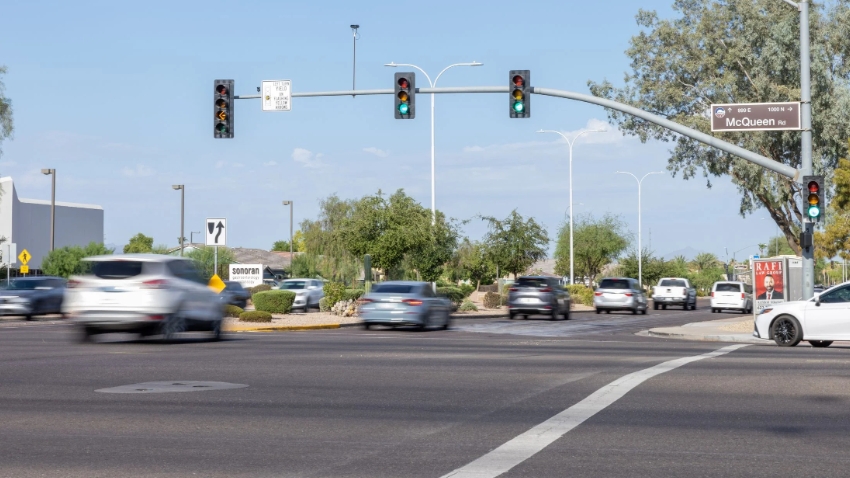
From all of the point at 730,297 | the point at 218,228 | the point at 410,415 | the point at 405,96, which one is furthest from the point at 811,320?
the point at 730,297

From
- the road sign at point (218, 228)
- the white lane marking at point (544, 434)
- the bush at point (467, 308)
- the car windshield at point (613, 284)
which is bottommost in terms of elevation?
the white lane marking at point (544, 434)

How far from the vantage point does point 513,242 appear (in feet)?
243

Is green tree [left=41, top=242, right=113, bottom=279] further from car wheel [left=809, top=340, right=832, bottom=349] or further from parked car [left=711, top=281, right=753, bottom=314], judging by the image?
car wheel [left=809, top=340, right=832, bottom=349]

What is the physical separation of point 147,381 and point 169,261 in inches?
323

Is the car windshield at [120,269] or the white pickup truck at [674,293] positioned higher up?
the car windshield at [120,269]

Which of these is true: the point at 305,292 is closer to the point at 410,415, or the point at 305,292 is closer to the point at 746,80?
the point at 746,80

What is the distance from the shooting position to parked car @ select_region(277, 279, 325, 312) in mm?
50188

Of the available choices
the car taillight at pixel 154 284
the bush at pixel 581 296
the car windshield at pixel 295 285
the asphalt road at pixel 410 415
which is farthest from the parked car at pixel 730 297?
the car taillight at pixel 154 284

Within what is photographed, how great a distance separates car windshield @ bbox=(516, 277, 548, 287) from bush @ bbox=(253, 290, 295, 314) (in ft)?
28.6

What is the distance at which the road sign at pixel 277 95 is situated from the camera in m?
27.6

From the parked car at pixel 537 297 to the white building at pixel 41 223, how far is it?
6136 cm

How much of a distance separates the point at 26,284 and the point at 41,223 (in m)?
65.6

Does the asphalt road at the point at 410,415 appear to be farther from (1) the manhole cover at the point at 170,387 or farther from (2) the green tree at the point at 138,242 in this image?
(2) the green tree at the point at 138,242

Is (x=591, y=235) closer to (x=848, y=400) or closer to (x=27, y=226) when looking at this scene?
(x=27, y=226)
